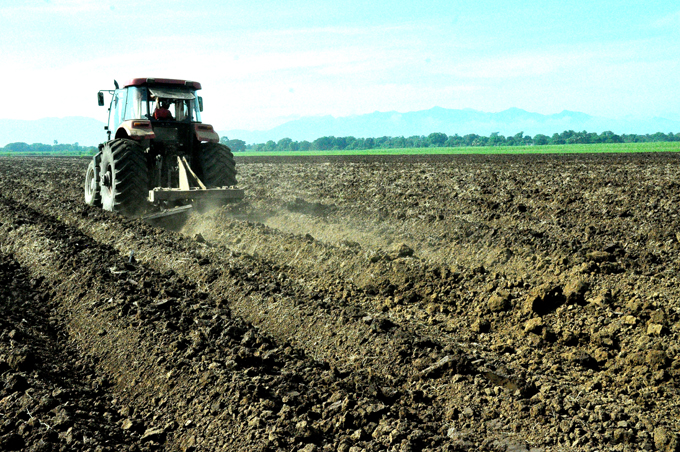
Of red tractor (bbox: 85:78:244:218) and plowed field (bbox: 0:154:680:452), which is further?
red tractor (bbox: 85:78:244:218)

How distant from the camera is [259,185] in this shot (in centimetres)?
1967

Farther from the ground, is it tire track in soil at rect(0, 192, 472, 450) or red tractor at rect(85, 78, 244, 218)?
red tractor at rect(85, 78, 244, 218)

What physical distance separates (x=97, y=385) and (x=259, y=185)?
49.7ft

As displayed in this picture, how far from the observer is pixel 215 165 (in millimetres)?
11789

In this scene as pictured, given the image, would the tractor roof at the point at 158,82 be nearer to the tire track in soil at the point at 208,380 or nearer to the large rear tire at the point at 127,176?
the large rear tire at the point at 127,176

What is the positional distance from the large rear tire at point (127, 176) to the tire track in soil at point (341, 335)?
7.63 ft

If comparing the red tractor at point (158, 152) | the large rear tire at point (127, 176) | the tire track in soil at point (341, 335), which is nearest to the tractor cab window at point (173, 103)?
the red tractor at point (158, 152)

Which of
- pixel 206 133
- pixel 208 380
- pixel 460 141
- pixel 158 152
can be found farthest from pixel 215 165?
pixel 460 141

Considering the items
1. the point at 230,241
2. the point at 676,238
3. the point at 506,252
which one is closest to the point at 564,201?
the point at 676,238

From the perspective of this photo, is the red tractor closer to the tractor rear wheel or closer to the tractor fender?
the tractor fender

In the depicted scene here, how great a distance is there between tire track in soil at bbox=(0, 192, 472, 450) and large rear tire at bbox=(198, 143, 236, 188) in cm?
500

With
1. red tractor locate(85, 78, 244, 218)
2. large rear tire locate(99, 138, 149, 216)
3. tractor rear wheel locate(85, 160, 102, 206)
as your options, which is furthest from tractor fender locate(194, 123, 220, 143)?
tractor rear wheel locate(85, 160, 102, 206)

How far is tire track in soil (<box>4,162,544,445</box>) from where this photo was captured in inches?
176

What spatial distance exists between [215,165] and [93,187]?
3.16 metres
